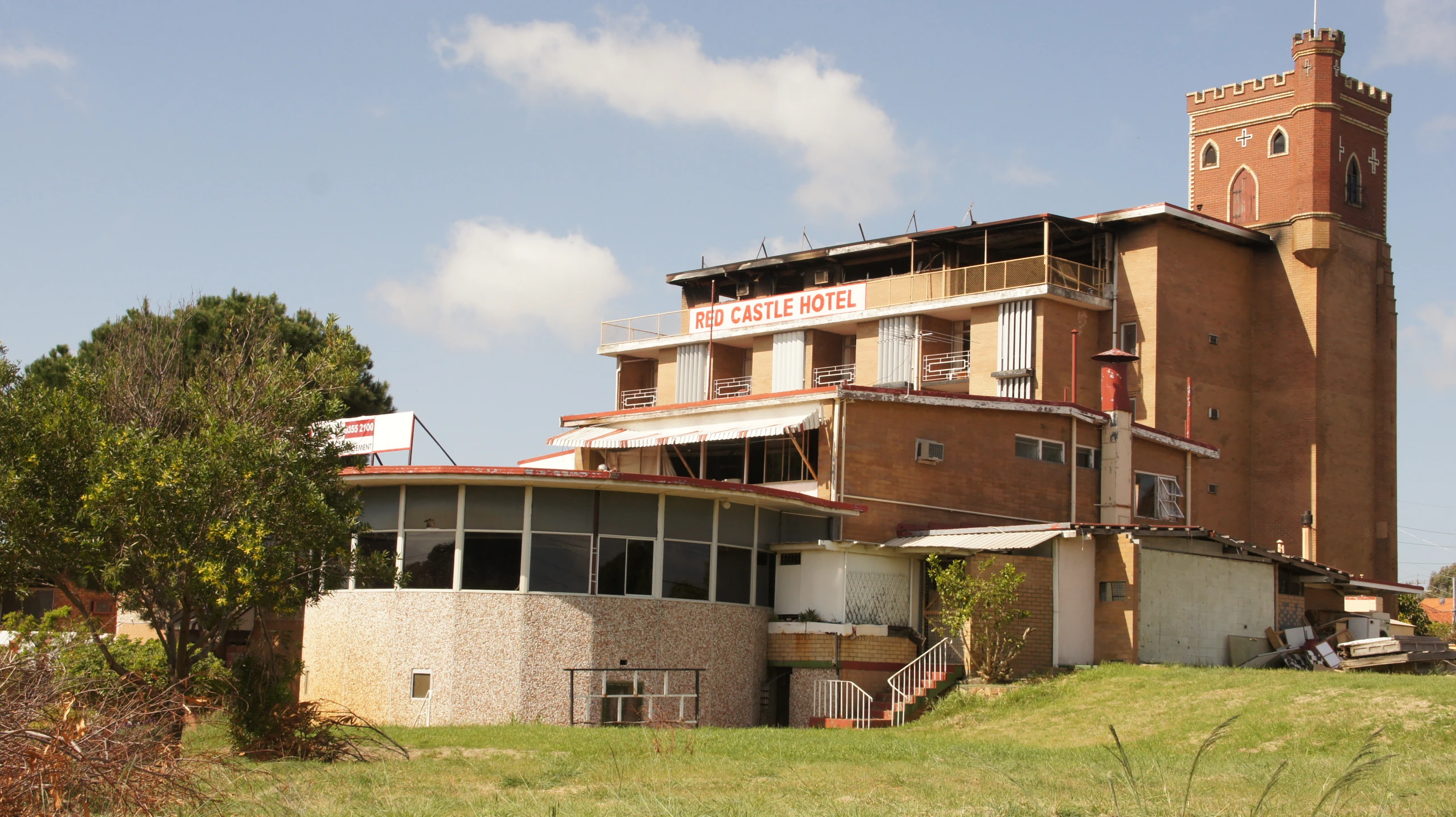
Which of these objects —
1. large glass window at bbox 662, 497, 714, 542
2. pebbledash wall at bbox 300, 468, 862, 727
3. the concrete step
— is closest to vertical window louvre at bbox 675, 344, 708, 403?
large glass window at bbox 662, 497, 714, 542

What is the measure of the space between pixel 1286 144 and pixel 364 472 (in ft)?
120

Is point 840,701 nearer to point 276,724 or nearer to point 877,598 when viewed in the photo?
point 877,598

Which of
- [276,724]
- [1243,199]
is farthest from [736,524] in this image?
[1243,199]

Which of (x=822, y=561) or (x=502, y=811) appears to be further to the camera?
(x=822, y=561)

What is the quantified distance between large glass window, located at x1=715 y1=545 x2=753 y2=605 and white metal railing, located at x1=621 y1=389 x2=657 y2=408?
104ft

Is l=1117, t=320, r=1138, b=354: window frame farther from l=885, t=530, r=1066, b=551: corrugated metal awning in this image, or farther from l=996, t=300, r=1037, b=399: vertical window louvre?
l=885, t=530, r=1066, b=551: corrugated metal awning

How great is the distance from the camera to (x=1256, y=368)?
49.7 m

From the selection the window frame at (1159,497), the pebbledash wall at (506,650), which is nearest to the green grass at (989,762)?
the pebbledash wall at (506,650)

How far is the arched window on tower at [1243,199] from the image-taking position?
168ft

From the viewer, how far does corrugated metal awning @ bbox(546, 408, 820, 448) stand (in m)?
31.0

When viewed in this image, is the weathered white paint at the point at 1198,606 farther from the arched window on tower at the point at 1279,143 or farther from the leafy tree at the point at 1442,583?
the leafy tree at the point at 1442,583

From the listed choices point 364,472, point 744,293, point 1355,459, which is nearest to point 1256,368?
point 1355,459

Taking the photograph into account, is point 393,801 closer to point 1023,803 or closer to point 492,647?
point 1023,803

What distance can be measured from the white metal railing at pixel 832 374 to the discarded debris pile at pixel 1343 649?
73.8 feet
